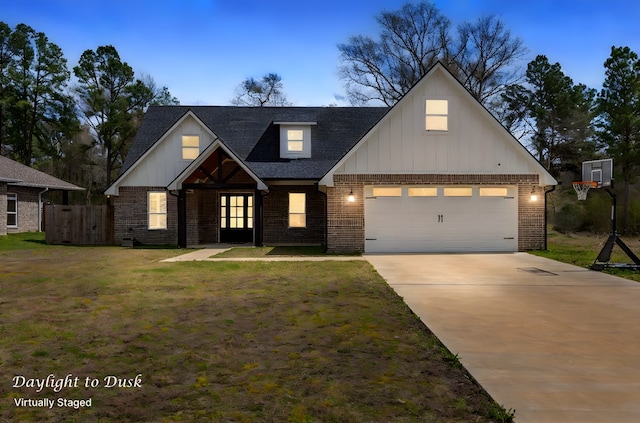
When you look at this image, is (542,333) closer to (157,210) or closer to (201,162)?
(201,162)

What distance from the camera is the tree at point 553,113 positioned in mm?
34344

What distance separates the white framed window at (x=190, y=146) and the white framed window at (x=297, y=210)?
481 centimetres

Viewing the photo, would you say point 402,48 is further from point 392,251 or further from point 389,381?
point 389,381

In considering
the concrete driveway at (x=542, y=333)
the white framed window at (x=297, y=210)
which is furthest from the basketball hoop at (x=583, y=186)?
the white framed window at (x=297, y=210)

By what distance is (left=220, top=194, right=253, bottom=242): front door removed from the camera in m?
21.1

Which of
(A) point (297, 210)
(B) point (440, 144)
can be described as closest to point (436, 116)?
(B) point (440, 144)

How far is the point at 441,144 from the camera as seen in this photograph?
1697 centimetres

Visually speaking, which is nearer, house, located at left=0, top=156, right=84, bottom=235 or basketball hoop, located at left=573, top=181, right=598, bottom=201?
basketball hoop, located at left=573, top=181, right=598, bottom=201

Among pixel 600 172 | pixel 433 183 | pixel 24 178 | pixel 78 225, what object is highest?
pixel 24 178

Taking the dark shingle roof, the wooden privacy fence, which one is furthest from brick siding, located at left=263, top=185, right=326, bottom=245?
the wooden privacy fence

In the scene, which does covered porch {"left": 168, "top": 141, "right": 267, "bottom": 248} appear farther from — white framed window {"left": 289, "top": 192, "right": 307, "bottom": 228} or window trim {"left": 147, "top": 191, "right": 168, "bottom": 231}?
white framed window {"left": 289, "top": 192, "right": 307, "bottom": 228}

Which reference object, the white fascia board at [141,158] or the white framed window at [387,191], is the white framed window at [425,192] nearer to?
the white framed window at [387,191]

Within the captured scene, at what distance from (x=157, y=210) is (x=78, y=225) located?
13.7ft

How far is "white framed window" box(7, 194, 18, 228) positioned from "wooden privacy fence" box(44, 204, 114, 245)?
6435 millimetres
